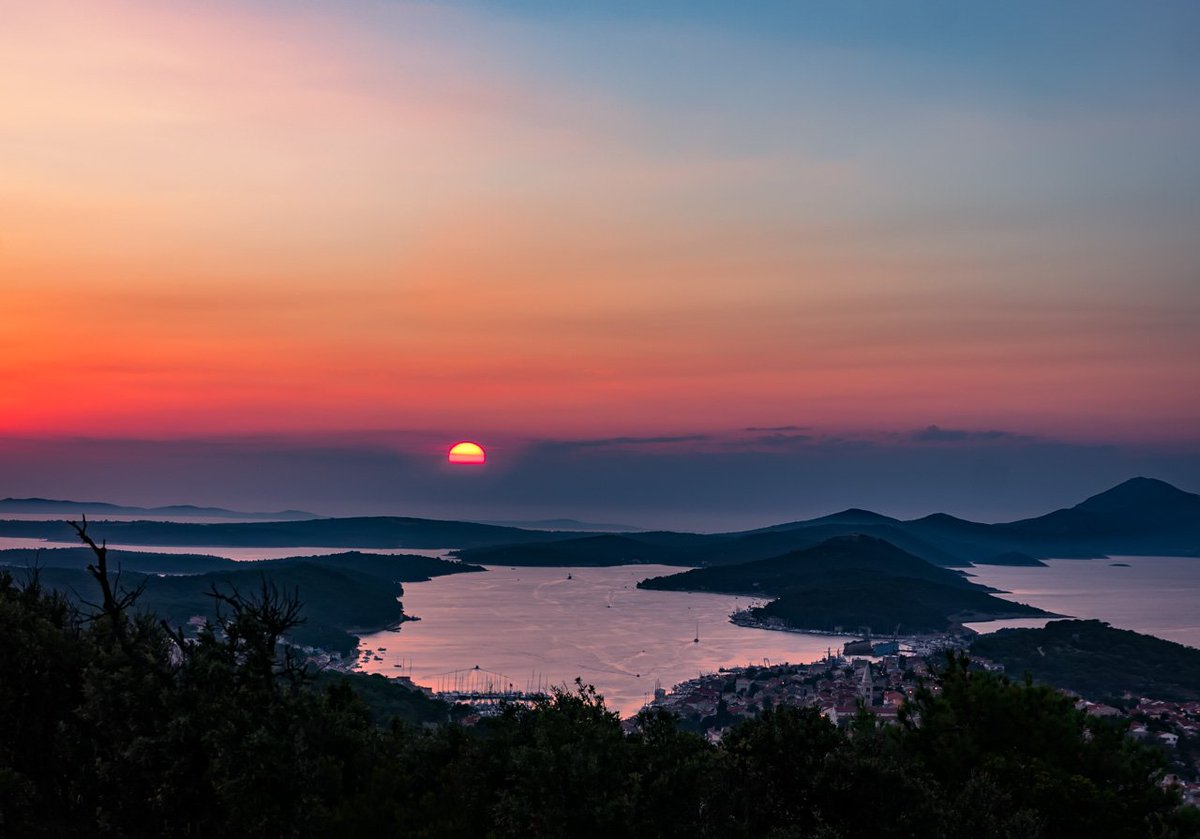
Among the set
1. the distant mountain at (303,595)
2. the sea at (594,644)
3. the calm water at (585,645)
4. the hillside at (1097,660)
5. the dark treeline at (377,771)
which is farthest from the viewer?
the distant mountain at (303,595)

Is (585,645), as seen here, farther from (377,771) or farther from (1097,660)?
(377,771)

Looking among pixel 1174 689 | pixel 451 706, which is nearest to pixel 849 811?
pixel 451 706

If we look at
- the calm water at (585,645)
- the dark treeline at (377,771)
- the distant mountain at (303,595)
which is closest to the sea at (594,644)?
the calm water at (585,645)

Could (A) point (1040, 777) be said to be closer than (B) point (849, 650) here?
Yes

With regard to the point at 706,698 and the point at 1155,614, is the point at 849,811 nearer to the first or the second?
the point at 706,698

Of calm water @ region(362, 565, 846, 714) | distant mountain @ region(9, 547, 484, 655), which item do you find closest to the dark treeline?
calm water @ region(362, 565, 846, 714)

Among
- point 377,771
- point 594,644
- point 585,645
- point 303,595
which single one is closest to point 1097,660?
point 594,644

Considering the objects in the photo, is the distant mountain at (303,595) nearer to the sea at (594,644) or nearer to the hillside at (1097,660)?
the sea at (594,644)
